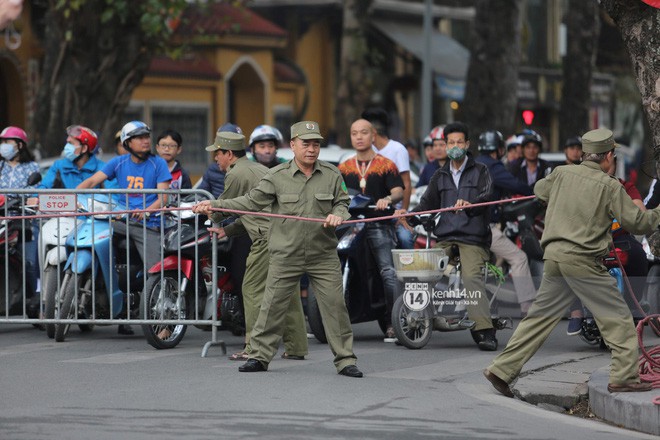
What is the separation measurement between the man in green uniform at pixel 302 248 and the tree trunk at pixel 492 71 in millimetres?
13586

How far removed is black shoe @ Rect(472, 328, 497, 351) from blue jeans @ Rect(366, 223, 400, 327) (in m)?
0.78

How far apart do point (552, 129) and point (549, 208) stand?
Result: 1589 inches

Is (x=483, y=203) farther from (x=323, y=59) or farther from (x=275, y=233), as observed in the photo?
(x=323, y=59)

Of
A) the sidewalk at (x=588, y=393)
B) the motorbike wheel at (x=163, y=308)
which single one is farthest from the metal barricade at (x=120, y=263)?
the sidewalk at (x=588, y=393)

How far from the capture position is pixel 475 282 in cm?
1173

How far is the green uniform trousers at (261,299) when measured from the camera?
1086cm

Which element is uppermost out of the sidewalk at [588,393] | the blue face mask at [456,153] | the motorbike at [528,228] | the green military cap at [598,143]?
the green military cap at [598,143]

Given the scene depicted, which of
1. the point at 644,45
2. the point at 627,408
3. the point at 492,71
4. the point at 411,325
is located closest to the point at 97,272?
the point at 411,325

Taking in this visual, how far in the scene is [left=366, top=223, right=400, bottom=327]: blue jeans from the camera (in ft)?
40.0

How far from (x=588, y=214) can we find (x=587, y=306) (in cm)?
60

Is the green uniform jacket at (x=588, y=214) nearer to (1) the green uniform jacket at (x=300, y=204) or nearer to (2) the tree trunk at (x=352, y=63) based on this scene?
(1) the green uniform jacket at (x=300, y=204)

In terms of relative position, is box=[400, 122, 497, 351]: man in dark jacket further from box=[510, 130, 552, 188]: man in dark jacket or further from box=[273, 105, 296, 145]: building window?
box=[273, 105, 296, 145]: building window

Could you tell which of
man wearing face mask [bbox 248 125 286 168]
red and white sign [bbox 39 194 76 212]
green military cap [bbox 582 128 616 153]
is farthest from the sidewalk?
red and white sign [bbox 39 194 76 212]

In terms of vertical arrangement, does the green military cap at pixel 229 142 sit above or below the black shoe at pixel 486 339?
above
